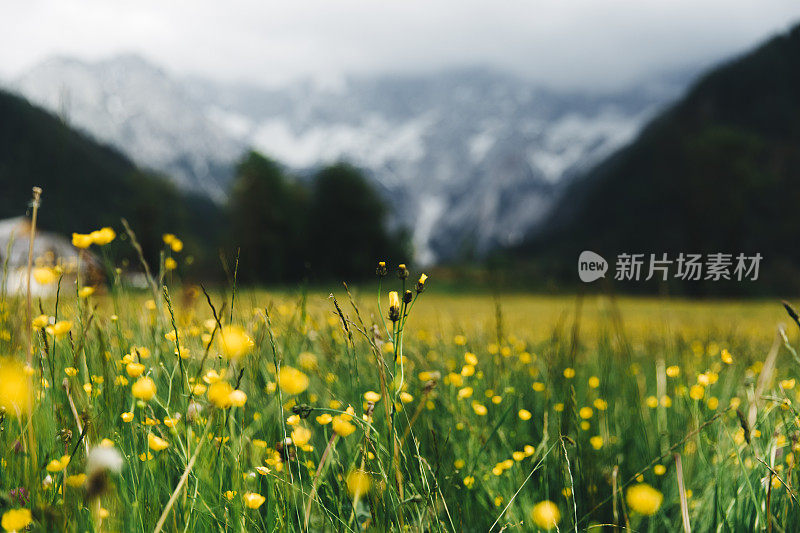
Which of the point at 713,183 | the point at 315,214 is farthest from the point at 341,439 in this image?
the point at 713,183

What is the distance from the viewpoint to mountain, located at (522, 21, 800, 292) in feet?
109

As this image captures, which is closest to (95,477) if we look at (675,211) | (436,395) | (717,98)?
(436,395)

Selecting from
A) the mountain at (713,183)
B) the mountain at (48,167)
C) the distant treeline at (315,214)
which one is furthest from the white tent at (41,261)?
the distant treeline at (315,214)

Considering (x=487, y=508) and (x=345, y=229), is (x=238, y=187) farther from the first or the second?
(x=487, y=508)

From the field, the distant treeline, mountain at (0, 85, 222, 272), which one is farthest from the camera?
the distant treeline

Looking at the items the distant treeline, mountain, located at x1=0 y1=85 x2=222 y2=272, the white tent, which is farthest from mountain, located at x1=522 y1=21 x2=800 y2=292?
the white tent

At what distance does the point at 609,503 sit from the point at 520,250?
134636 mm

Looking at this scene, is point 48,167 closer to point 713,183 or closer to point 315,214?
point 315,214

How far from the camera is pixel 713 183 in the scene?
109 ft

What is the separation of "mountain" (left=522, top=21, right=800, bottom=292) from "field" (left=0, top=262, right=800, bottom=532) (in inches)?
991

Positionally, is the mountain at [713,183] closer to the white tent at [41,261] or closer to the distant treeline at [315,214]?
the distant treeline at [315,214]

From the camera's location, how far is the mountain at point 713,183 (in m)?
33.1

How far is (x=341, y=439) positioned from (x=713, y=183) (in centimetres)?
3857

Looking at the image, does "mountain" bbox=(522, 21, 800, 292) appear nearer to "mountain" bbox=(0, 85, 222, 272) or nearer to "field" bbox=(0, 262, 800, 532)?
"field" bbox=(0, 262, 800, 532)
